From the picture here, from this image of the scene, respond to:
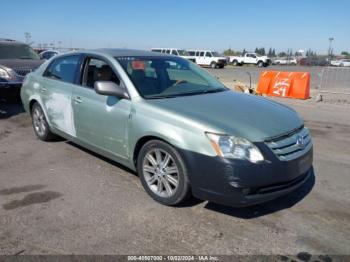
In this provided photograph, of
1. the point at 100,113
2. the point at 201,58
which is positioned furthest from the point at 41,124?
the point at 201,58

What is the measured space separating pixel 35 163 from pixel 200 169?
9.58ft

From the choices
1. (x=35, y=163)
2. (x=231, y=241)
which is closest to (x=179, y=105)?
(x=231, y=241)

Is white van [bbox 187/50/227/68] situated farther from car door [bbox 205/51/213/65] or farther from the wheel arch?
the wheel arch

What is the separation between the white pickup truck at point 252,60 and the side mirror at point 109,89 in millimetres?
47745

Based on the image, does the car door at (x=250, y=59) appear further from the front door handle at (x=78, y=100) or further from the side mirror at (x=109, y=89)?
the side mirror at (x=109, y=89)

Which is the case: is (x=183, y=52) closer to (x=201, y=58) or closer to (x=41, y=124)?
(x=201, y=58)

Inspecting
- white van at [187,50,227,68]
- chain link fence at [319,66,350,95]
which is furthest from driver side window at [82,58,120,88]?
white van at [187,50,227,68]

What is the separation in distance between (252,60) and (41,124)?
1863 inches

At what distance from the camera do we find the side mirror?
4207mm

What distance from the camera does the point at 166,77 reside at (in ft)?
16.0

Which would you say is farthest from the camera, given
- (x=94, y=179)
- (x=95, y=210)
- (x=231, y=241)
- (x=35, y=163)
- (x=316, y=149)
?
(x=316, y=149)

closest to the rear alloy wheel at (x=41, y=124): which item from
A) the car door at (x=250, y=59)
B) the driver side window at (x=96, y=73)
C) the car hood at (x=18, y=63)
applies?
the driver side window at (x=96, y=73)

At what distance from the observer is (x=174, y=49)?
3900 cm

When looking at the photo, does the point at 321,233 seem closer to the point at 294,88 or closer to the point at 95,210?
the point at 95,210
